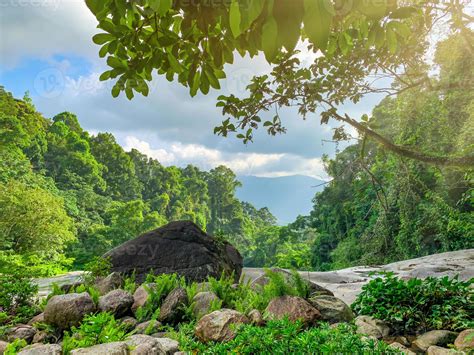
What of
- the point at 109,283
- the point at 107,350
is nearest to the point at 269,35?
the point at 107,350

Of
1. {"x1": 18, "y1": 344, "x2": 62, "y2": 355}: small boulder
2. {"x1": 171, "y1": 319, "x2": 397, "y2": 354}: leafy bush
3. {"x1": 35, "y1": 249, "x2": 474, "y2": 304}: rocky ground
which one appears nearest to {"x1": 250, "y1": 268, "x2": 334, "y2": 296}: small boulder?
{"x1": 35, "y1": 249, "x2": 474, "y2": 304}: rocky ground

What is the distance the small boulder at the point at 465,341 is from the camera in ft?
9.59

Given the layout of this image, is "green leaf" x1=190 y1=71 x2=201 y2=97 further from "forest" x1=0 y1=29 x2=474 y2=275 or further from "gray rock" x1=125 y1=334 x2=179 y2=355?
"forest" x1=0 y1=29 x2=474 y2=275

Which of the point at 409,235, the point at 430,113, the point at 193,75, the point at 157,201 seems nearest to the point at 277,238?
the point at 157,201

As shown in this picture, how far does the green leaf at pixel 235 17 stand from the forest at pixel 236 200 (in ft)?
12.2

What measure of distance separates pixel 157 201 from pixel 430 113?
36.0 m

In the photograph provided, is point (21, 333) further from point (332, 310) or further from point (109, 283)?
point (332, 310)

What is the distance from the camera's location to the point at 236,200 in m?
58.8

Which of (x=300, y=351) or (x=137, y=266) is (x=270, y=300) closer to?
(x=300, y=351)

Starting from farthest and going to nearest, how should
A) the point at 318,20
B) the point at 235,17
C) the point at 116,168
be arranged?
the point at 116,168, the point at 235,17, the point at 318,20

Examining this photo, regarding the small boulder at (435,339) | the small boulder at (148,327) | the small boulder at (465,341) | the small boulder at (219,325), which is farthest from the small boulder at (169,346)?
the small boulder at (465,341)

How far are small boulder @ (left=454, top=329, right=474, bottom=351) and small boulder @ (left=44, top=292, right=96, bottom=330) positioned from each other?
458 centimetres

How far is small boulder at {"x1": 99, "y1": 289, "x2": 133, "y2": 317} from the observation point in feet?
16.2

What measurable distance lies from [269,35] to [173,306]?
4886 mm
